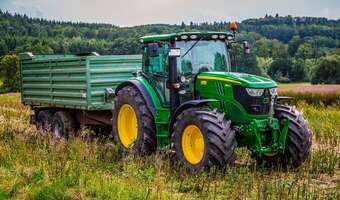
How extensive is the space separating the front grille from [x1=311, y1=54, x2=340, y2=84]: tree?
4076 centimetres

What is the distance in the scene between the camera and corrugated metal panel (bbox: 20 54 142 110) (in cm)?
1184

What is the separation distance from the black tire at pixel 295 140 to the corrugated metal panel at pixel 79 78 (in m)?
4.34

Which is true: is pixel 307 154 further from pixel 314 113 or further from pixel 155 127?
pixel 314 113

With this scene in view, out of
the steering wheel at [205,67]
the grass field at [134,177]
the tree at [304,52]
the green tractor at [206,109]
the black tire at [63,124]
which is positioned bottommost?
the grass field at [134,177]

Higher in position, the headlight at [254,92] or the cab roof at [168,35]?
the cab roof at [168,35]

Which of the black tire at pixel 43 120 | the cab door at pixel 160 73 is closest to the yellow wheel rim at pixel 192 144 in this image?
the cab door at pixel 160 73

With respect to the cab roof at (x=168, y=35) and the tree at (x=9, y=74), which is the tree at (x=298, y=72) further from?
the cab roof at (x=168, y=35)

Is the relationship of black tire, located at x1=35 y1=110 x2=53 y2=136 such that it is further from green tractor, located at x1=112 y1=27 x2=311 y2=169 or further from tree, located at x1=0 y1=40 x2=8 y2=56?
tree, located at x1=0 y1=40 x2=8 y2=56

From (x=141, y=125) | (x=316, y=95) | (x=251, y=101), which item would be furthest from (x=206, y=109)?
(x=316, y=95)

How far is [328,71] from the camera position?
1923 inches

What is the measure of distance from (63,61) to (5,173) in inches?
199

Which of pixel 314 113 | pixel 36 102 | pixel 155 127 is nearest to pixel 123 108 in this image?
pixel 155 127

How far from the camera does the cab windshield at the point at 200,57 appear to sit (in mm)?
9461

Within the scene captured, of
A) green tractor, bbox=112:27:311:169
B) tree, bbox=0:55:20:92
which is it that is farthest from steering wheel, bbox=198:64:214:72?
tree, bbox=0:55:20:92
